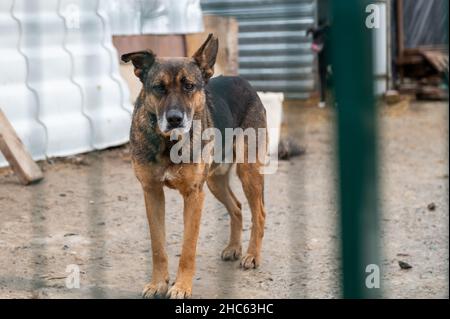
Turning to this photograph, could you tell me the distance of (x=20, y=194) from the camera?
19.3ft

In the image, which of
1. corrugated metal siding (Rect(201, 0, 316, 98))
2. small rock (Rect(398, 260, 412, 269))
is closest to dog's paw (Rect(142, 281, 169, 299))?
small rock (Rect(398, 260, 412, 269))

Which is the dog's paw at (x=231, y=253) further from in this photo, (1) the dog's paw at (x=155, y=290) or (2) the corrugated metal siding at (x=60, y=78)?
(2) the corrugated metal siding at (x=60, y=78)

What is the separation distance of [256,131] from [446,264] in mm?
1412

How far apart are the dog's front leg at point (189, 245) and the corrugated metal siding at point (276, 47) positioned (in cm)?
793

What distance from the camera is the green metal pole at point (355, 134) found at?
5.65 feet

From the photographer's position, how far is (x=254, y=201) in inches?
191

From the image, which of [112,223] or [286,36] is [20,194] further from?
[286,36]

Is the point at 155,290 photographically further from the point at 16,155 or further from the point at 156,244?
the point at 16,155

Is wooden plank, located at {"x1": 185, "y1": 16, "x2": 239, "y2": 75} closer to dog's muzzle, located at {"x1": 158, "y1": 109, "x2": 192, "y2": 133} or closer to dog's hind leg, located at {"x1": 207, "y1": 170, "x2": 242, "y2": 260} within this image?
dog's hind leg, located at {"x1": 207, "y1": 170, "x2": 242, "y2": 260}

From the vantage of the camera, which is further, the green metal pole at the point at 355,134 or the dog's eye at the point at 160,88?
the dog's eye at the point at 160,88

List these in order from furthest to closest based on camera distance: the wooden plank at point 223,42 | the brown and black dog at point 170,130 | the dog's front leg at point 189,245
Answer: the wooden plank at point 223,42 < the dog's front leg at point 189,245 < the brown and black dog at point 170,130

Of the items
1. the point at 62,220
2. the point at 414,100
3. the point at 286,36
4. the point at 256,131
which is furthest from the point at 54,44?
the point at 414,100

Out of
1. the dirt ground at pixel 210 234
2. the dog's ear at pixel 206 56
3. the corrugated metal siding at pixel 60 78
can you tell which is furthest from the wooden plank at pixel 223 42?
the dog's ear at pixel 206 56

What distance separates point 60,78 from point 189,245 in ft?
12.0
